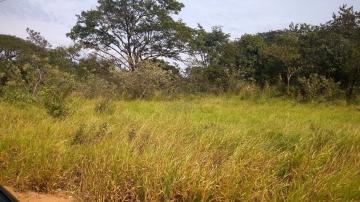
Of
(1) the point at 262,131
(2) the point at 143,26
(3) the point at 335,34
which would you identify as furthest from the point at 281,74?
(1) the point at 262,131

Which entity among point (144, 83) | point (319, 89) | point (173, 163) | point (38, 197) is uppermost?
point (144, 83)

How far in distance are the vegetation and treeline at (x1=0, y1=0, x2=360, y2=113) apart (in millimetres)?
65

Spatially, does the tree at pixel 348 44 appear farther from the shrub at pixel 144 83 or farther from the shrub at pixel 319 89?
the shrub at pixel 144 83

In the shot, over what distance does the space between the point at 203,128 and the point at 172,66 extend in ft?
48.1

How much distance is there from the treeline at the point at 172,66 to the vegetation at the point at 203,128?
7 centimetres

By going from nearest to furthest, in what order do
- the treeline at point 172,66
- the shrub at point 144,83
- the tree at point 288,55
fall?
the treeline at point 172,66
the shrub at point 144,83
the tree at point 288,55

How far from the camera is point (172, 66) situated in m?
20.9

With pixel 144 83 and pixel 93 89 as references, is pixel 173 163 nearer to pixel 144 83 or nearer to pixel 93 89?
pixel 93 89

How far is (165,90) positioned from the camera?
1496cm

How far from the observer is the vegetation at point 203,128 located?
3895 millimetres

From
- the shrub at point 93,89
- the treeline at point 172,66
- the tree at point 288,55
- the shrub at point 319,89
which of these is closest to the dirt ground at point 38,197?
the treeline at point 172,66

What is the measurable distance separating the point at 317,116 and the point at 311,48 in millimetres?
6764

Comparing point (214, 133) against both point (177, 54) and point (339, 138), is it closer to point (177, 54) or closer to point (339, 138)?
point (339, 138)

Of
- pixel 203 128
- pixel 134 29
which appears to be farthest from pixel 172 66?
pixel 203 128
